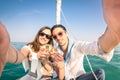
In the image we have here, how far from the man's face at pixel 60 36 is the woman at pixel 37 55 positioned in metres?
0.03

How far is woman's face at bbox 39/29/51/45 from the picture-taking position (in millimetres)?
814

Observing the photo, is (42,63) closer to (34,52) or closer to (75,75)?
(34,52)

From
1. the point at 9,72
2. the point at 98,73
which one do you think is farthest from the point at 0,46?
the point at 9,72

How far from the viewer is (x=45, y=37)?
0.82 metres

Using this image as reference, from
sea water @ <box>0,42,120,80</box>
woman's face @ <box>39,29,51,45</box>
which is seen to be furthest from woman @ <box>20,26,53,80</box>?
sea water @ <box>0,42,120,80</box>

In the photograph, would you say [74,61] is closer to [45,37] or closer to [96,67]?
[45,37]

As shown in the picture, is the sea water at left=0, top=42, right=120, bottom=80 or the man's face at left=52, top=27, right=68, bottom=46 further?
the sea water at left=0, top=42, right=120, bottom=80

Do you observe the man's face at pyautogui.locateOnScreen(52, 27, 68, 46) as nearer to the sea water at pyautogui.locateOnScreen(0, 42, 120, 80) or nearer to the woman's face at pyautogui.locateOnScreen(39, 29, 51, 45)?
the woman's face at pyautogui.locateOnScreen(39, 29, 51, 45)

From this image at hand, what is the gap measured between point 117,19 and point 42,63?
2.52ft

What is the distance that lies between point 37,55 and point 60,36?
15 cm

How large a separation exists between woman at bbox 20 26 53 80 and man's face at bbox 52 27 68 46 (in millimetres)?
32

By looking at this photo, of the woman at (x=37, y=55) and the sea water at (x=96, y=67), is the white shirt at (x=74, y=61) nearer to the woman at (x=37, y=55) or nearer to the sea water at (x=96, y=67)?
the woman at (x=37, y=55)

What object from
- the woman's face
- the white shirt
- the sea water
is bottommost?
the sea water

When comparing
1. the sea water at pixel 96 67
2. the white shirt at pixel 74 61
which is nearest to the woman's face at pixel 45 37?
the white shirt at pixel 74 61
